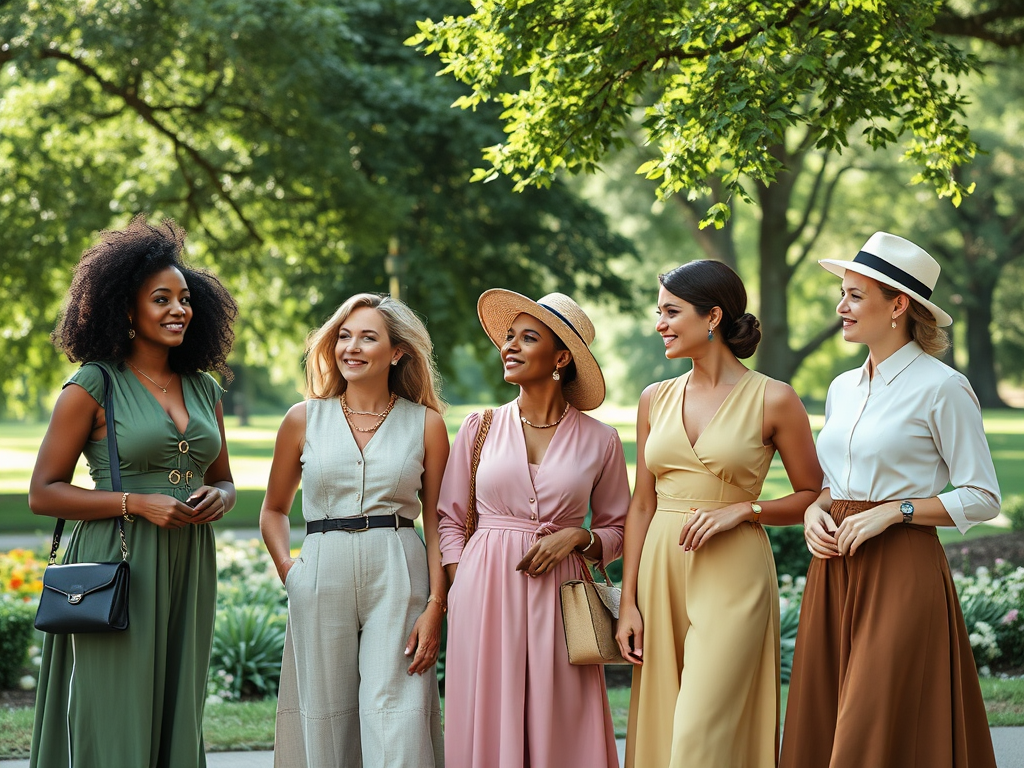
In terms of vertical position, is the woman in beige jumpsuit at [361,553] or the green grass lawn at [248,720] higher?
the woman in beige jumpsuit at [361,553]

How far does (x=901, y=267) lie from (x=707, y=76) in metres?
2.05

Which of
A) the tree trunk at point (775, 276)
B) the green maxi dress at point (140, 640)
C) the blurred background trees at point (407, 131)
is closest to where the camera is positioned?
the green maxi dress at point (140, 640)

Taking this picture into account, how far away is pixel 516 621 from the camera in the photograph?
444 centimetres

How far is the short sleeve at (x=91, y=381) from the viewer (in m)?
4.29

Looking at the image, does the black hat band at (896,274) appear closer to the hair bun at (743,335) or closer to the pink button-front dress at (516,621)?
the hair bun at (743,335)

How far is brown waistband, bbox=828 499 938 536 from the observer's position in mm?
4074

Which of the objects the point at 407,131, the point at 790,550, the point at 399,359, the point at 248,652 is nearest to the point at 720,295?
the point at 399,359

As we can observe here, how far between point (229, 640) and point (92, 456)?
12.3 feet

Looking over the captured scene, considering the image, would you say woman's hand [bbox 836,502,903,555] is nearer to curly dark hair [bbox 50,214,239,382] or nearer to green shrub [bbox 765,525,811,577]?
curly dark hair [bbox 50,214,239,382]

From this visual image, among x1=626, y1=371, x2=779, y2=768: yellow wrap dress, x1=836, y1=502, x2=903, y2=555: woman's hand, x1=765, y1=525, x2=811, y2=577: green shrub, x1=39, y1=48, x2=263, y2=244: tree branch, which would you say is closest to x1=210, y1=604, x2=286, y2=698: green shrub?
x1=626, y1=371, x2=779, y2=768: yellow wrap dress

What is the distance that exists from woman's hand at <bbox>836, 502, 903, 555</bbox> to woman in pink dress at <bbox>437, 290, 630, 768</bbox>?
0.97 metres

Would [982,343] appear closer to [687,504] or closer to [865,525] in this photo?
[687,504]

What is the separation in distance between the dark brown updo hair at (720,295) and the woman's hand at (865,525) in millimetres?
791

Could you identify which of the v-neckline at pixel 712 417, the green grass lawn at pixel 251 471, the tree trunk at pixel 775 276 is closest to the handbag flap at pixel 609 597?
the v-neckline at pixel 712 417
